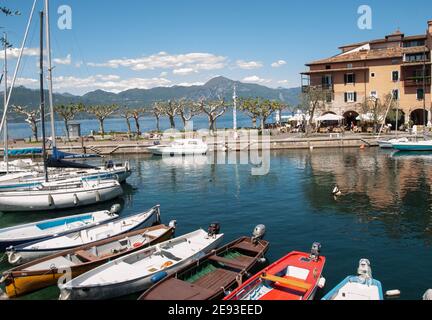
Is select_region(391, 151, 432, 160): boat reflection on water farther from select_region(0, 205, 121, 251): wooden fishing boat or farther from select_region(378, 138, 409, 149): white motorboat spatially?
select_region(0, 205, 121, 251): wooden fishing boat

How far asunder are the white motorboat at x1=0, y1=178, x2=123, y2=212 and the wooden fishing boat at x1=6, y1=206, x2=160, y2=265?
9.02 meters

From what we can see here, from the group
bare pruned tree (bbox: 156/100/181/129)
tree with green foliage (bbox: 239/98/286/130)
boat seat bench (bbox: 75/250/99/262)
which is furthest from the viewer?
bare pruned tree (bbox: 156/100/181/129)

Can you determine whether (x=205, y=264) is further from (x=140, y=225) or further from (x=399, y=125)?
(x=399, y=125)

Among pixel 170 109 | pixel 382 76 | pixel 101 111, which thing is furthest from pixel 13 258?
pixel 382 76

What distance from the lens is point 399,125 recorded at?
251ft

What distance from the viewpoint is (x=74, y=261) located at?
18750 millimetres

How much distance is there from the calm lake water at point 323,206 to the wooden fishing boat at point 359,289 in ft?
5.71

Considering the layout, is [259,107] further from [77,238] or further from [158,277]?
[158,277]

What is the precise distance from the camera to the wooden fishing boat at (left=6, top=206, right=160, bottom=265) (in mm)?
19406

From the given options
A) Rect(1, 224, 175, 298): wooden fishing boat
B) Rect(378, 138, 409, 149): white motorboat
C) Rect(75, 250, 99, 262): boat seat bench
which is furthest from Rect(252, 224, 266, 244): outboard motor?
Rect(378, 138, 409, 149): white motorboat

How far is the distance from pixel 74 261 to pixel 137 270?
12.3 feet

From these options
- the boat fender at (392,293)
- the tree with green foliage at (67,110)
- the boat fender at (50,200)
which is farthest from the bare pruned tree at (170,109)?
the boat fender at (392,293)
